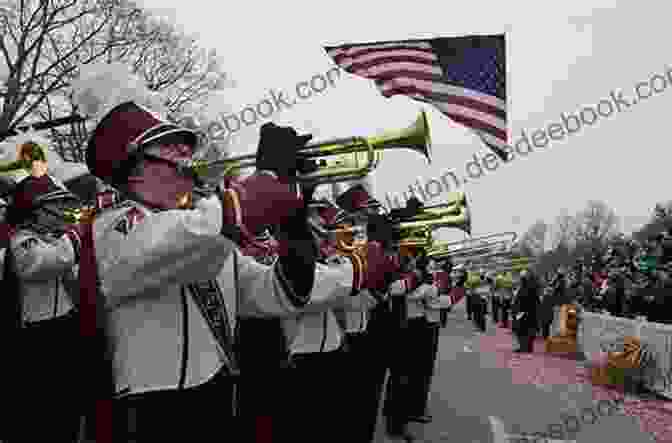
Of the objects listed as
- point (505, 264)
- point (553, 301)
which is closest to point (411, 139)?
point (505, 264)

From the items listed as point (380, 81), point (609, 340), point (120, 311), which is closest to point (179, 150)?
point (120, 311)

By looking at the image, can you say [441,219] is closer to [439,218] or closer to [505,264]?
[439,218]

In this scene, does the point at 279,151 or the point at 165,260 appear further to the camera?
the point at 279,151

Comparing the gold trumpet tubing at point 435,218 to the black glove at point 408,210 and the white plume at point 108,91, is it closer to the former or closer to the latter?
the black glove at point 408,210

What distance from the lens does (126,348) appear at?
2158 mm

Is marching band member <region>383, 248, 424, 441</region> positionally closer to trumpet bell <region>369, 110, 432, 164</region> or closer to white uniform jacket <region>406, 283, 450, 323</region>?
white uniform jacket <region>406, 283, 450, 323</region>

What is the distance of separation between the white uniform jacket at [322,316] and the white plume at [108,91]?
143 cm

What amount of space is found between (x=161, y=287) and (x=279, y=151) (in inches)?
20.1

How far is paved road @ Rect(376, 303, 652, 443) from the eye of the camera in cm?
661

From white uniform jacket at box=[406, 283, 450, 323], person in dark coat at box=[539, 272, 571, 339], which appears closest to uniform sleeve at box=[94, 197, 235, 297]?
white uniform jacket at box=[406, 283, 450, 323]

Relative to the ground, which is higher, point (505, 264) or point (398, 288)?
point (505, 264)

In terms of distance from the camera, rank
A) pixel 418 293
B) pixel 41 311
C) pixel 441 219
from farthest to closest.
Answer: pixel 418 293 < pixel 441 219 < pixel 41 311

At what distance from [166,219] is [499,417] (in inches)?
245

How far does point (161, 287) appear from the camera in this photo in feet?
6.79
